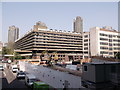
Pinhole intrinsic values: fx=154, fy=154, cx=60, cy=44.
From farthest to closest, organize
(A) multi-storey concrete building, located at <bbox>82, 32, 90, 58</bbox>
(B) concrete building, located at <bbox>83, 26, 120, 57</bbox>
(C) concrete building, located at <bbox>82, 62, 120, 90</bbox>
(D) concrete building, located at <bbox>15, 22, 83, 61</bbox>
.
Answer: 1. (D) concrete building, located at <bbox>15, 22, 83, 61</bbox>
2. (A) multi-storey concrete building, located at <bbox>82, 32, 90, 58</bbox>
3. (B) concrete building, located at <bbox>83, 26, 120, 57</bbox>
4. (C) concrete building, located at <bbox>82, 62, 120, 90</bbox>

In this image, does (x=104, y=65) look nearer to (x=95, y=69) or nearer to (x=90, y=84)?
(x=95, y=69)

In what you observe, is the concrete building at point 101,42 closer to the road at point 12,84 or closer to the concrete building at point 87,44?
the concrete building at point 87,44

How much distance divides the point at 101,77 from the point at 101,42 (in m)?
82.5

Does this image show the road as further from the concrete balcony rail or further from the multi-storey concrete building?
the multi-storey concrete building

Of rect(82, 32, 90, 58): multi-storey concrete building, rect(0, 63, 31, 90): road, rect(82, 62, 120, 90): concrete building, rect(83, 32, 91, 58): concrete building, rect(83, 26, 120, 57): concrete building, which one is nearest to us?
rect(82, 62, 120, 90): concrete building

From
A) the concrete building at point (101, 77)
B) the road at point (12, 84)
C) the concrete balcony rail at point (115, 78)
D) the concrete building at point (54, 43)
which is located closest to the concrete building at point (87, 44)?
the concrete building at point (54, 43)

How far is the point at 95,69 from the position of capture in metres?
16.2

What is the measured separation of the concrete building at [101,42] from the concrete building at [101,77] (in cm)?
7891

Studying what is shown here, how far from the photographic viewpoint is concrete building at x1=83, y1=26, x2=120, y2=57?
94750 mm

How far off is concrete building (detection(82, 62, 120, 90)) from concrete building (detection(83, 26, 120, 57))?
259 ft

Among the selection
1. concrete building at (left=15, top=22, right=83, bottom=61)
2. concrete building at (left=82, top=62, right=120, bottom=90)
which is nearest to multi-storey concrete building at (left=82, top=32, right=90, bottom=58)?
concrete building at (left=15, top=22, right=83, bottom=61)

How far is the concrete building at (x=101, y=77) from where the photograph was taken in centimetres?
1611

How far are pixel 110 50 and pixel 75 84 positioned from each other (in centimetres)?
9048

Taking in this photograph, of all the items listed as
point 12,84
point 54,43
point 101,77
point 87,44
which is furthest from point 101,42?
point 101,77
